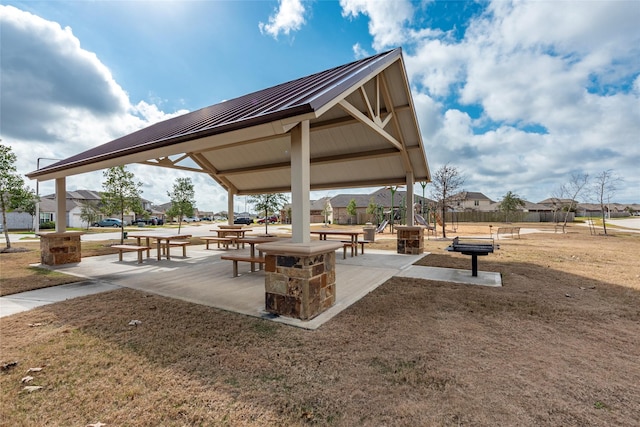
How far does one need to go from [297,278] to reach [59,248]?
317 inches

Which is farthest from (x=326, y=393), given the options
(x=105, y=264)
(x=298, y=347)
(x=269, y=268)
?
(x=105, y=264)

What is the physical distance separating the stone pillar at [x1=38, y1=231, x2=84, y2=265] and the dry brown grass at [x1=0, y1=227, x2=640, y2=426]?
4.57 m

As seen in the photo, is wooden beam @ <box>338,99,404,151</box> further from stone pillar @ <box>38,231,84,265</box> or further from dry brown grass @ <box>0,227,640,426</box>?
stone pillar @ <box>38,231,84,265</box>

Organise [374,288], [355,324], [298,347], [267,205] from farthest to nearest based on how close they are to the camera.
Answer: [267,205]
[374,288]
[355,324]
[298,347]

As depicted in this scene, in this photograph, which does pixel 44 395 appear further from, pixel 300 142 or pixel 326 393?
pixel 300 142

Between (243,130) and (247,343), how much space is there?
277 cm

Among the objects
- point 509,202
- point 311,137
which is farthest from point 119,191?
point 509,202

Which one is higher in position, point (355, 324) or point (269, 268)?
point (269, 268)

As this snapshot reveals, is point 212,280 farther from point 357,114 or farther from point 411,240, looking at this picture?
point 411,240

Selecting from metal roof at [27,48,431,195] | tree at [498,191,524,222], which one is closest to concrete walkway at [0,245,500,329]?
metal roof at [27,48,431,195]

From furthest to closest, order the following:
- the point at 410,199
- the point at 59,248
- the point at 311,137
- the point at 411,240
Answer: the point at 411,240
the point at 410,199
the point at 311,137
the point at 59,248

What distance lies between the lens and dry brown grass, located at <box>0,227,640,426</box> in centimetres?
210

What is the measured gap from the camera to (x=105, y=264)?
829 centimetres

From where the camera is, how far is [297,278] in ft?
12.8
